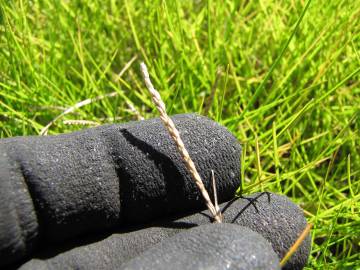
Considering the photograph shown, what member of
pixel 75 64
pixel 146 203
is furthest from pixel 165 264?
pixel 75 64

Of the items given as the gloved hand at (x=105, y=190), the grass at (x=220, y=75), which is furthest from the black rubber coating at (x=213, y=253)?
the grass at (x=220, y=75)

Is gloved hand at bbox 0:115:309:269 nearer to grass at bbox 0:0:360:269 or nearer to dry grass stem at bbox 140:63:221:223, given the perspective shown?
dry grass stem at bbox 140:63:221:223

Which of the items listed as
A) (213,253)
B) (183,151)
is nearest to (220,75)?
(183,151)

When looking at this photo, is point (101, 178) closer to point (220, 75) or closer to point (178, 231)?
point (178, 231)

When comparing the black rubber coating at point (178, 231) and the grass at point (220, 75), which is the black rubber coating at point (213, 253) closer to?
the black rubber coating at point (178, 231)

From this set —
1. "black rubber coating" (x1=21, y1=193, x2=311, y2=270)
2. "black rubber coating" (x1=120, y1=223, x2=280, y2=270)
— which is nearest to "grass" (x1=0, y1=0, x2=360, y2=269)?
"black rubber coating" (x1=21, y1=193, x2=311, y2=270)
